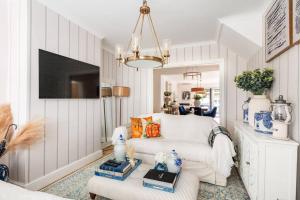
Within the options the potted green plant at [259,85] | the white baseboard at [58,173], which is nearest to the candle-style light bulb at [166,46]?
the potted green plant at [259,85]

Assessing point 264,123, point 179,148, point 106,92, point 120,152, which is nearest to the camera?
point 264,123

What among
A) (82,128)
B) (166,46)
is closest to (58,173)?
(82,128)

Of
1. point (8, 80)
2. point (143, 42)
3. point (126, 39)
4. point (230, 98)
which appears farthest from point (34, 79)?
point (230, 98)

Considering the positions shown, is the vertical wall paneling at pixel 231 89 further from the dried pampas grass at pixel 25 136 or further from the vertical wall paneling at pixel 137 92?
the dried pampas grass at pixel 25 136

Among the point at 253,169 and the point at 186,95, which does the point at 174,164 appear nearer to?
the point at 253,169

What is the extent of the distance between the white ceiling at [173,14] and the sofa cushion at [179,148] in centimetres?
179

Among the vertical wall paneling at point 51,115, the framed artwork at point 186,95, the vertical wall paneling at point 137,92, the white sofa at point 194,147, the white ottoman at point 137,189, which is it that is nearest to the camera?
the white ottoman at point 137,189

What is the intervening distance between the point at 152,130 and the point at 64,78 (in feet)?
5.50

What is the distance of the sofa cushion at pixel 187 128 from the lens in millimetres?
2831

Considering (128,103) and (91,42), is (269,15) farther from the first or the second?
(128,103)

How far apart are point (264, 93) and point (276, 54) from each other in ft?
2.15

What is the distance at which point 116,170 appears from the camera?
1643 millimetres

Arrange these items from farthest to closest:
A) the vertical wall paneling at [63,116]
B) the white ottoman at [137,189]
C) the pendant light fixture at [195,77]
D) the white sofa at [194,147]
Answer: the pendant light fixture at [195,77]
the vertical wall paneling at [63,116]
the white sofa at [194,147]
the white ottoman at [137,189]

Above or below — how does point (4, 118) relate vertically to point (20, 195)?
above
